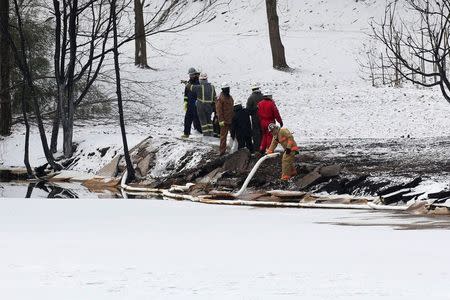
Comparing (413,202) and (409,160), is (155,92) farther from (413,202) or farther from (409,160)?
(413,202)

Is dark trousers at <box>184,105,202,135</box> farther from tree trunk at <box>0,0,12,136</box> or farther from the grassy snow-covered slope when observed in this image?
tree trunk at <box>0,0,12,136</box>

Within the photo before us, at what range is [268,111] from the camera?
22156 millimetres

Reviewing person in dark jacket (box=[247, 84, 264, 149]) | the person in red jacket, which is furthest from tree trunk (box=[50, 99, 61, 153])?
the person in red jacket

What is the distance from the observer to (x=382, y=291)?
812 centimetres

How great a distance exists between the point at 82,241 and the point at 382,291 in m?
4.61

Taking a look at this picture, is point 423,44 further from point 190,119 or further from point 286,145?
point 286,145

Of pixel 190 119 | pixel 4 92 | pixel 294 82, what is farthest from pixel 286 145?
pixel 294 82

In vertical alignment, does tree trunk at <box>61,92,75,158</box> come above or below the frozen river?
above

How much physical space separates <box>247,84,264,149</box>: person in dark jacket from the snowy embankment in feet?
9.88

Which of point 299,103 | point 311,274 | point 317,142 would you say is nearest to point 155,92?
point 299,103

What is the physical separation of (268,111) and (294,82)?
69.6 ft

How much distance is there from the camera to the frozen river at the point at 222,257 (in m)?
8.31

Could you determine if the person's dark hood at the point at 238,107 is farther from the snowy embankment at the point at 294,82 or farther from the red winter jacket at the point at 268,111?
the snowy embankment at the point at 294,82

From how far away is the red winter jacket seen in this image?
872 inches
